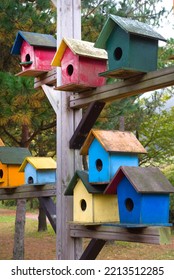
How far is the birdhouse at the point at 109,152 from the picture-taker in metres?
3.19

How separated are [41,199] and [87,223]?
101 cm

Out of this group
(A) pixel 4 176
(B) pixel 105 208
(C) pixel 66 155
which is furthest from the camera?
(A) pixel 4 176

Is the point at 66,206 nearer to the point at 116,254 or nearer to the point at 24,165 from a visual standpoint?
the point at 24,165

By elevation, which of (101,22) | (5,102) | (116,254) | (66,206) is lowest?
(116,254)

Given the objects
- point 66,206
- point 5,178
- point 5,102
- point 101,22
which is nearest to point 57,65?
point 66,206

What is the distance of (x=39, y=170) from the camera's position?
4355 millimetres

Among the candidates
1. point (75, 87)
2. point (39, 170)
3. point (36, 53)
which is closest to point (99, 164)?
point (75, 87)

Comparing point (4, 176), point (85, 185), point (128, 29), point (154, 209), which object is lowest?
point (154, 209)

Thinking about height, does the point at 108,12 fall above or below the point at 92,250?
above

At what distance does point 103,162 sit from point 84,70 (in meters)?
0.74

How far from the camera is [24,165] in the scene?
4.58 m

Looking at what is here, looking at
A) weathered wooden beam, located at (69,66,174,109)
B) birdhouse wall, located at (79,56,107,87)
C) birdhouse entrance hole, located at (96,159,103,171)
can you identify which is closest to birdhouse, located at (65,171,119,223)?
birdhouse entrance hole, located at (96,159,103,171)

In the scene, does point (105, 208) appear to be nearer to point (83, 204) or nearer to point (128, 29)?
point (83, 204)

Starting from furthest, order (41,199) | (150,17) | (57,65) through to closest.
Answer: (150,17), (41,199), (57,65)
